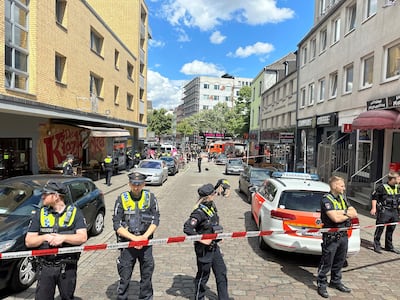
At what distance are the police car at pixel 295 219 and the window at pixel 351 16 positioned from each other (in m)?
12.5

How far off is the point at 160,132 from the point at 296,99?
2205 inches

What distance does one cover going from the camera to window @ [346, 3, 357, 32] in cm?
1523

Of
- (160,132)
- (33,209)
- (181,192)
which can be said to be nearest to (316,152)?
(181,192)

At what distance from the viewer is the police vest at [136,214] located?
3.76 metres

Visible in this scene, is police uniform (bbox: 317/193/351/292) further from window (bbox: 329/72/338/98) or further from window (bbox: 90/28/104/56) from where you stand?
window (bbox: 90/28/104/56)

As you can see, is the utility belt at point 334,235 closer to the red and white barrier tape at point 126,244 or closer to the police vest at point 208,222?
the red and white barrier tape at point 126,244

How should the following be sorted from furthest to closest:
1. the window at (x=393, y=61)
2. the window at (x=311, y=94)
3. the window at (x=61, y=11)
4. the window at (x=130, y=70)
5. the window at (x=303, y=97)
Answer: the window at (x=130, y=70) → the window at (x=303, y=97) → the window at (x=311, y=94) → the window at (x=61, y=11) → the window at (x=393, y=61)

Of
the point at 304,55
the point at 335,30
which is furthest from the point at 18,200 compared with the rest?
the point at 304,55

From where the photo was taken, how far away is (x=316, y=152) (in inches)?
798


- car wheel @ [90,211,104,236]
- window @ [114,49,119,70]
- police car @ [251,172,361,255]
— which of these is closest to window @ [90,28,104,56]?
window @ [114,49,119,70]

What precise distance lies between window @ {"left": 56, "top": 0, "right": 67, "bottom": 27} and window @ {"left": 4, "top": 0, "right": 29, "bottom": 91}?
9.99 ft

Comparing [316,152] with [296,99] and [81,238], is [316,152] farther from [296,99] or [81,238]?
[81,238]

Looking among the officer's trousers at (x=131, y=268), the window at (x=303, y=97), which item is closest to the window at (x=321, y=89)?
the window at (x=303, y=97)

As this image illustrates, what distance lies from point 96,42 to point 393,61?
1667 cm
